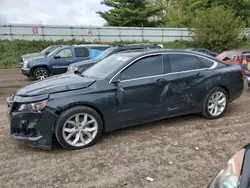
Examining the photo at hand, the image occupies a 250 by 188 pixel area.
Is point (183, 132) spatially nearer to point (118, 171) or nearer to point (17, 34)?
point (118, 171)

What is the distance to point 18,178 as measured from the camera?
10.5ft

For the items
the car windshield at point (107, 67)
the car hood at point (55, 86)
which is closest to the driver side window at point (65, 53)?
the car windshield at point (107, 67)

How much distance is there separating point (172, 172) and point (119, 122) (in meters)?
1.35

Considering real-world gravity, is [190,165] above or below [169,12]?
below

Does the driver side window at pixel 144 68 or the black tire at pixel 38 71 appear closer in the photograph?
the driver side window at pixel 144 68

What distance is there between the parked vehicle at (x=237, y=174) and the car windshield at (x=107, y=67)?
2.75 m

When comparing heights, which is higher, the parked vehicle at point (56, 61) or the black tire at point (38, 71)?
the parked vehicle at point (56, 61)

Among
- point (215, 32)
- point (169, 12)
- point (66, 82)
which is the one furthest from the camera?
point (169, 12)

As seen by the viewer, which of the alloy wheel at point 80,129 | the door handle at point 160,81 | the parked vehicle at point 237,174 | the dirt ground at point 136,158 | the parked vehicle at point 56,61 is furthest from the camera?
the parked vehicle at point 56,61

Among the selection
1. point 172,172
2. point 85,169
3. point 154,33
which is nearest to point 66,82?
point 85,169

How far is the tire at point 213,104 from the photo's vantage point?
16.8ft

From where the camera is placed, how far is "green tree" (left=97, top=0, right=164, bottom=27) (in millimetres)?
29750

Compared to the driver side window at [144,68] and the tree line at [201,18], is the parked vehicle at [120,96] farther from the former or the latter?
the tree line at [201,18]

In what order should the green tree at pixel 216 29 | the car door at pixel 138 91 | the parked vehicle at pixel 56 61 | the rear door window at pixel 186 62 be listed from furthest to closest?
the green tree at pixel 216 29 → the parked vehicle at pixel 56 61 → the rear door window at pixel 186 62 → the car door at pixel 138 91
